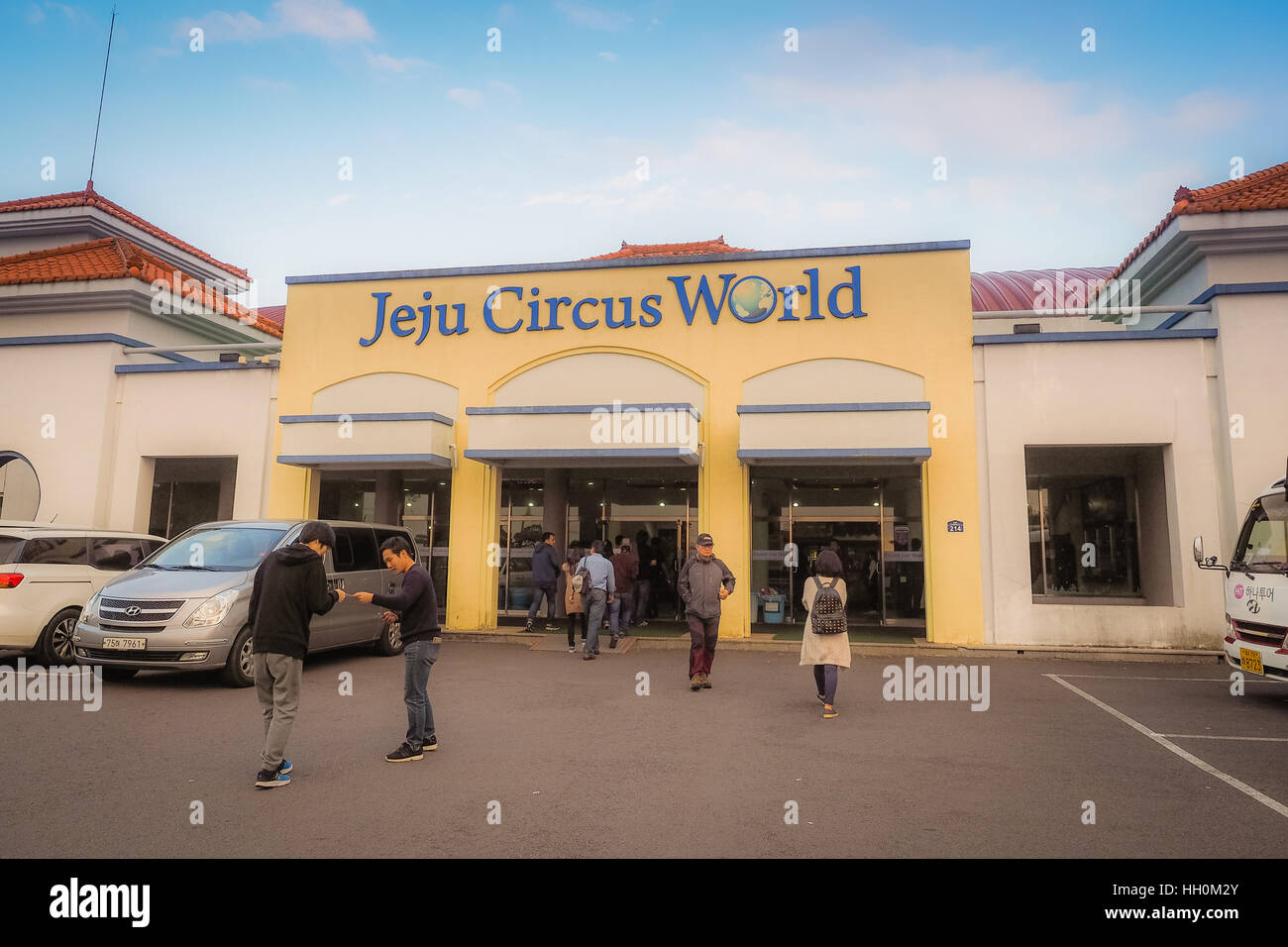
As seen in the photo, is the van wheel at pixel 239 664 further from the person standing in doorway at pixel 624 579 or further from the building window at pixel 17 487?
the building window at pixel 17 487

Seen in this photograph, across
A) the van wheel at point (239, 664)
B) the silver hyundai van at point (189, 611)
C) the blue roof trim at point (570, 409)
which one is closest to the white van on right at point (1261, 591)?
the blue roof trim at point (570, 409)

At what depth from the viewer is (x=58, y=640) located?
9.58 meters

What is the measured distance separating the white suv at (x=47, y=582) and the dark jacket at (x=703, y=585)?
709cm

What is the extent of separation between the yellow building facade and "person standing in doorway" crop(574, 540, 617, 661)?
221 cm

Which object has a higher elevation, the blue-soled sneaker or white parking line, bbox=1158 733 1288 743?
the blue-soled sneaker

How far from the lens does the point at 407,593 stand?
6.07m

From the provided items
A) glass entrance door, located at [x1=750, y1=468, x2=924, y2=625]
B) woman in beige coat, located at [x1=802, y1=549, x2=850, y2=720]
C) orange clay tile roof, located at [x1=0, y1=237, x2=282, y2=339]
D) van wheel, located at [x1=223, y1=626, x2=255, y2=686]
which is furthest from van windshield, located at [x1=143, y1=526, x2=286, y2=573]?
orange clay tile roof, located at [x1=0, y1=237, x2=282, y2=339]

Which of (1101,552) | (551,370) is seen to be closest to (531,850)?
(551,370)

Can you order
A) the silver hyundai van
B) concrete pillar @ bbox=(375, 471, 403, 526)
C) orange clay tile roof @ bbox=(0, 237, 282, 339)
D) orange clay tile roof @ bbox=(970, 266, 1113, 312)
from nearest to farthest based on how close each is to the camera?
1. the silver hyundai van
2. orange clay tile roof @ bbox=(0, 237, 282, 339)
3. concrete pillar @ bbox=(375, 471, 403, 526)
4. orange clay tile roof @ bbox=(970, 266, 1113, 312)

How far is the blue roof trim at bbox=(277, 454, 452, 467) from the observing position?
13.8 m

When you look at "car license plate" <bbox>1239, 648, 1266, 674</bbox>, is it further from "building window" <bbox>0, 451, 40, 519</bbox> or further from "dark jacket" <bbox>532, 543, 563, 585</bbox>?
"building window" <bbox>0, 451, 40, 519</bbox>
